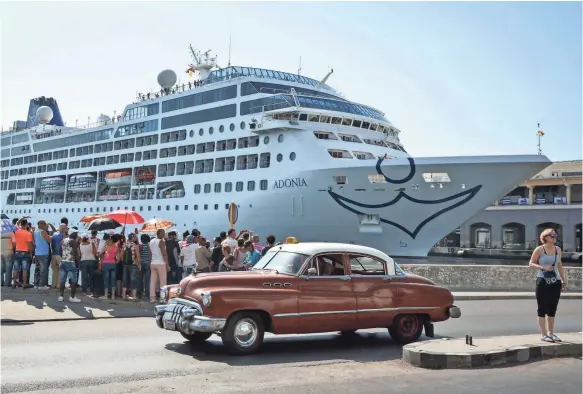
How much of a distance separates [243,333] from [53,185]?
48531 millimetres

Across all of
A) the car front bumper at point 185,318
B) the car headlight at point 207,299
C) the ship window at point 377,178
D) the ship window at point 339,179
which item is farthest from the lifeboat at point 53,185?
the car headlight at point 207,299

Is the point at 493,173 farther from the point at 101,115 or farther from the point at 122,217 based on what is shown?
Result: the point at 101,115

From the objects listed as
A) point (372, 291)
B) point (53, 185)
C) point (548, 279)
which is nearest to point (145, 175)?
point (53, 185)

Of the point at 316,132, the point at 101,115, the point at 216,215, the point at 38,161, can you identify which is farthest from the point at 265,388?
the point at 38,161

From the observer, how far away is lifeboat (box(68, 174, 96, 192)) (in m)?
47.3

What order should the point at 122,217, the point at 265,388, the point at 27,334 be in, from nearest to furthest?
the point at 265,388 → the point at 27,334 → the point at 122,217

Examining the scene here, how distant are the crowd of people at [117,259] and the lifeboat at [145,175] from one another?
1051 inches

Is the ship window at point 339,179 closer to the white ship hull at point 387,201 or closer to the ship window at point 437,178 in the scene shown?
the white ship hull at point 387,201

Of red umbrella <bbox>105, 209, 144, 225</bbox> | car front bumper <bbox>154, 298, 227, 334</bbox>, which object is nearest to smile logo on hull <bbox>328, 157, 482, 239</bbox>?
red umbrella <bbox>105, 209, 144, 225</bbox>

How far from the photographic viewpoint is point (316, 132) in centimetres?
3105

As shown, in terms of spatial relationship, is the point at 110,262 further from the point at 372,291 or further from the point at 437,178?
the point at 437,178

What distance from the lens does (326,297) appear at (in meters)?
8.35

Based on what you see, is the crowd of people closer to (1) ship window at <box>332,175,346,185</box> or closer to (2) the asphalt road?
(2) the asphalt road

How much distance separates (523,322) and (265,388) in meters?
7.43
